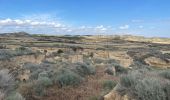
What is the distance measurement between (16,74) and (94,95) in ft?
25.5

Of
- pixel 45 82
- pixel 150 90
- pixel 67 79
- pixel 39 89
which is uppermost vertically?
pixel 150 90

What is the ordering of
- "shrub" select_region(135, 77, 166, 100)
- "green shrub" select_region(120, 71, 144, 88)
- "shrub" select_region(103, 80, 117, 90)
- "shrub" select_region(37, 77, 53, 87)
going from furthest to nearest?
"shrub" select_region(37, 77, 53, 87) → "shrub" select_region(103, 80, 117, 90) → "green shrub" select_region(120, 71, 144, 88) → "shrub" select_region(135, 77, 166, 100)

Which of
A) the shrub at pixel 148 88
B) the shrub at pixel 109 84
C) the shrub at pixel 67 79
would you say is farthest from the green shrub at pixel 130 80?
the shrub at pixel 67 79

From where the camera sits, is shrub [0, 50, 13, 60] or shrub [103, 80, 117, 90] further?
shrub [0, 50, 13, 60]

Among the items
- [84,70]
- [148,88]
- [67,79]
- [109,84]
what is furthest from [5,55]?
[148,88]

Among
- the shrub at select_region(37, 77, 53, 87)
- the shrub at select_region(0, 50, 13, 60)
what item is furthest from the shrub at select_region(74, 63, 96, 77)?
the shrub at select_region(0, 50, 13, 60)

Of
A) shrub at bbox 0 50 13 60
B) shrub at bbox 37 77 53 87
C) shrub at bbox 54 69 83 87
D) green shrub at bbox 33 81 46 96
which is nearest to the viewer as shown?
green shrub at bbox 33 81 46 96

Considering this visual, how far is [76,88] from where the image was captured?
13500mm

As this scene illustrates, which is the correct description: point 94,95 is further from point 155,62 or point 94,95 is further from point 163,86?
point 155,62

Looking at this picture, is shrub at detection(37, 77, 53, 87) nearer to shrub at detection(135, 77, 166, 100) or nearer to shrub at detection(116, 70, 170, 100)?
shrub at detection(116, 70, 170, 100)

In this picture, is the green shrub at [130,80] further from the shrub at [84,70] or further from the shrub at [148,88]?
the shrub at [84,70]

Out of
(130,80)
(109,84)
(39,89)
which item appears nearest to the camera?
(130,80)

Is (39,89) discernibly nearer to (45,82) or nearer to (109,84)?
(45,82)

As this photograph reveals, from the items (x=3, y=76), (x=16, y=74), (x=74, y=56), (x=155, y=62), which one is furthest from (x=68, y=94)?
(x=155, y=62)
